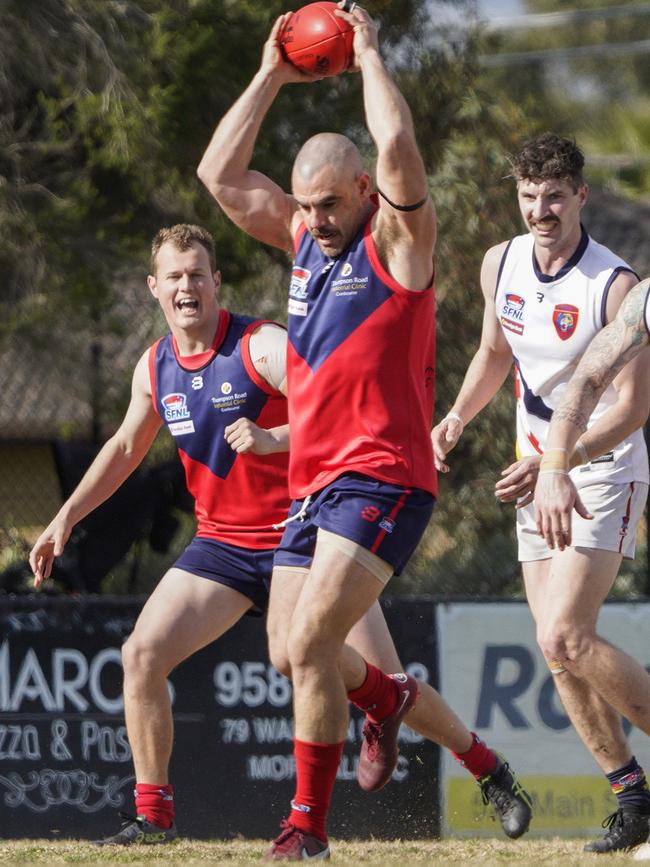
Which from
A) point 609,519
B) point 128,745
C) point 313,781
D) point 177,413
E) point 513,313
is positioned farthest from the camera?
point 128,745

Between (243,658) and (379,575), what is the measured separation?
2424 millimetres

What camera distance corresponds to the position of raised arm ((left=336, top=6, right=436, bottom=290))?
4.62 metres

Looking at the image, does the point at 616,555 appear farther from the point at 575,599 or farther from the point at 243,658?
the point at 243,658

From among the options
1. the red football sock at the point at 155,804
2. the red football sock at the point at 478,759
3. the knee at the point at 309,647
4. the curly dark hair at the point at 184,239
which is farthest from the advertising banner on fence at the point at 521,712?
the knee at the point at 309,647

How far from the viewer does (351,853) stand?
590 centimetres

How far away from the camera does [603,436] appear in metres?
4.97

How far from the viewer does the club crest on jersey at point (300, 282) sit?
4973mm

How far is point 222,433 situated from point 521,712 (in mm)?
2152

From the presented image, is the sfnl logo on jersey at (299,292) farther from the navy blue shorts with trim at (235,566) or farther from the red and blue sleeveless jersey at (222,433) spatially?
the navy blue shorts with trim at (235,566)

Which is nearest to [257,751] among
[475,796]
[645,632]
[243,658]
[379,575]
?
[243,658]

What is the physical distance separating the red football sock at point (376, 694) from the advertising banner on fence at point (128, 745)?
1.46 meters

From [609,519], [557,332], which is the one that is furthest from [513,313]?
[609,519]

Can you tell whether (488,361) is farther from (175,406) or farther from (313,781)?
(313,781)

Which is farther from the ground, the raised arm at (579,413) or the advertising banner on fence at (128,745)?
the raised arm at (579,413)
